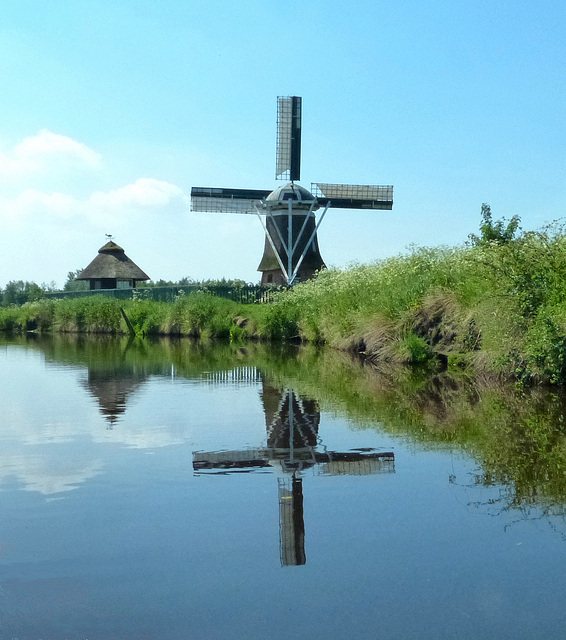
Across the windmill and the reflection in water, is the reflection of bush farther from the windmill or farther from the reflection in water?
the windmill

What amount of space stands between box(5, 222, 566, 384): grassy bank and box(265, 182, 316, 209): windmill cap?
8601mm

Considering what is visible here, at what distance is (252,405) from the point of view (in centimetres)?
1141

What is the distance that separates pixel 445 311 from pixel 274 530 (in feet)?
42.5

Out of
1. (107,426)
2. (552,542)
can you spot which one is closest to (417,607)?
(552,542)

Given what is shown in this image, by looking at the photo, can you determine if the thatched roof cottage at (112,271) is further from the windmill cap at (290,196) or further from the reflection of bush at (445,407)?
the reflection of bush at (445,407)

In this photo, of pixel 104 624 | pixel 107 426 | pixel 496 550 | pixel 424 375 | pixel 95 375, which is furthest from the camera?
pixel 95 375

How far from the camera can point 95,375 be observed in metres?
16.9

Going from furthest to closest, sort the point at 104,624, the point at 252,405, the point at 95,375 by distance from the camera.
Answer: the point at 95,375, the point at 252,405, the point at 104,624

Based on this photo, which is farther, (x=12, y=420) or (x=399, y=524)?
(x=12, y=420)

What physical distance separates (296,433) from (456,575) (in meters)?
4.57

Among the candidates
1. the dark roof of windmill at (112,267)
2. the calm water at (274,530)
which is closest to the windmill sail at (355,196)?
the dark roof of windmill at (112,267)

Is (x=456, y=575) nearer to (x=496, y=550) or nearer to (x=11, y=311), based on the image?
(x=496, y=550)

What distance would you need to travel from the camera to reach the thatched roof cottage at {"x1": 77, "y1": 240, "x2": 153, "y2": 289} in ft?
201

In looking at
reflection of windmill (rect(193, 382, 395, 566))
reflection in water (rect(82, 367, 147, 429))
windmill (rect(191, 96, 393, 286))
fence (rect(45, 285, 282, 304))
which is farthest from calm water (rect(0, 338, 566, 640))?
windmill (rect(191, 96, 393, 286))
